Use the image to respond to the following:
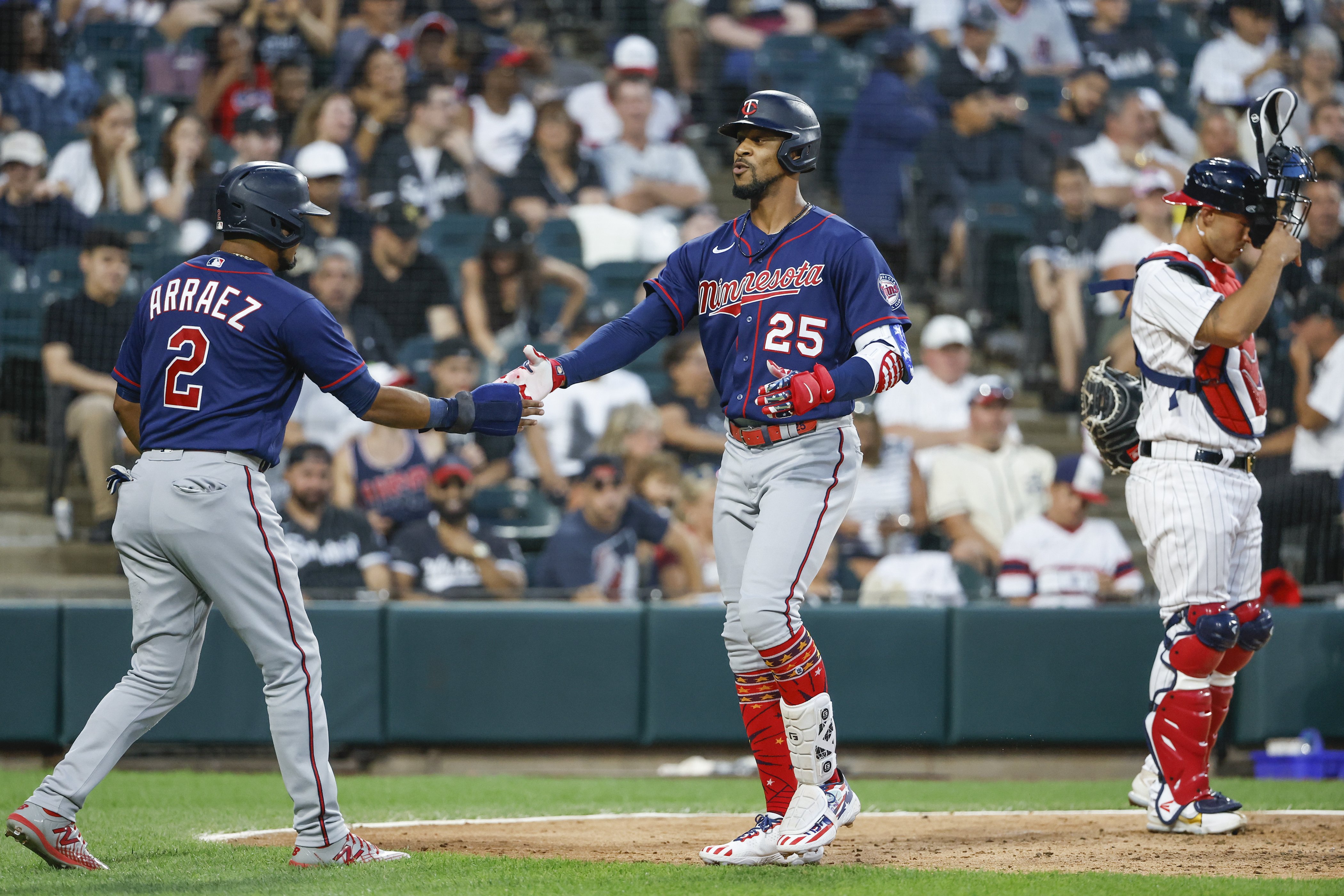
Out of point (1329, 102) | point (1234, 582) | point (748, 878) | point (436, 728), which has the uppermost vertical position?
point (1329, 102)

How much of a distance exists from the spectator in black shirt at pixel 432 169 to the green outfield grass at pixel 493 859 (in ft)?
14.7

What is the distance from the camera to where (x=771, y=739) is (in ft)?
13.5

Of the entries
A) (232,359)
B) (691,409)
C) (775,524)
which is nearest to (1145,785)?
(775,524)

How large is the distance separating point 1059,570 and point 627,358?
4.27 m

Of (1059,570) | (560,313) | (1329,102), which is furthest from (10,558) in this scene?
(1329,102)

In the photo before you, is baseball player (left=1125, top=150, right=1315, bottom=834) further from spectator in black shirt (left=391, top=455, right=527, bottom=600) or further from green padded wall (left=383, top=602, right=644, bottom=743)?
spectator in black shirt (left=391, top=455, right=527, bottom=600)

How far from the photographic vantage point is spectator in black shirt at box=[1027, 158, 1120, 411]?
31.6 feet

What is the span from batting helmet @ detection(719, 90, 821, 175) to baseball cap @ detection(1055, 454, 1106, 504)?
4.23 metres

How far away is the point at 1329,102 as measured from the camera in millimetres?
10828

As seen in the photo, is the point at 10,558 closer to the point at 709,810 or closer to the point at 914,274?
the point at 709,810

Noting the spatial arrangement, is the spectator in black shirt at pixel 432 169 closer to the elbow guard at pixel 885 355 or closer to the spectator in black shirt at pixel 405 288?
the spectator in black shirt at pixel 405 288

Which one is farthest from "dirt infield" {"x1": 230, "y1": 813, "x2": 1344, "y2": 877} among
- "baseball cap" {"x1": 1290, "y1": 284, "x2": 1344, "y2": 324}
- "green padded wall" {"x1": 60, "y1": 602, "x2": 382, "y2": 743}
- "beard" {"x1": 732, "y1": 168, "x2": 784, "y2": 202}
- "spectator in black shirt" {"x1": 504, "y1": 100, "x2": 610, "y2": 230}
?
"spectator in black shirt" {"x1": 504, "y1": 100, "x2": 610, "y2": 230}

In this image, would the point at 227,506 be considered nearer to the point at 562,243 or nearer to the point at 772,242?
the point at 772,242

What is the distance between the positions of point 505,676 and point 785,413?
3.95 metres
